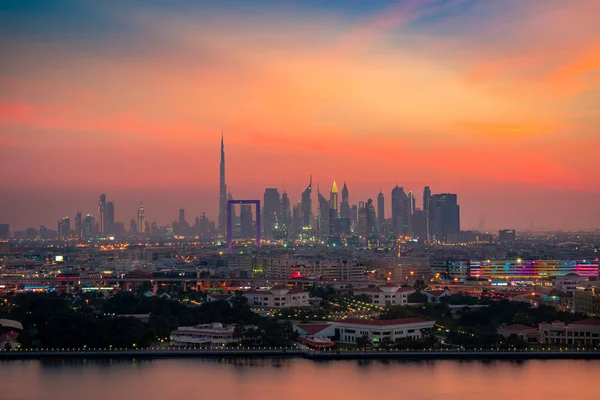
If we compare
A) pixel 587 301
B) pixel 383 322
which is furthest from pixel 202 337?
pixel 587 301

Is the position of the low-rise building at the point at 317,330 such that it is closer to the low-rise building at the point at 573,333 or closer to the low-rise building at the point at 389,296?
the low-rise building at the point at 573,333

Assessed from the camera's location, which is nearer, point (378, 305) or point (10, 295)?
point (378, 305)

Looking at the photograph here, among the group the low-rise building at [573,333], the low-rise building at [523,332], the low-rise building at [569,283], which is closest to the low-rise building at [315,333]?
the low-rise building at [523,332]

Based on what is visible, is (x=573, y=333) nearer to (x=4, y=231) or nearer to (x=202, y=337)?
(x=202, y=337)

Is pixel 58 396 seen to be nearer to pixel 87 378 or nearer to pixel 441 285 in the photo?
pixel 87 378

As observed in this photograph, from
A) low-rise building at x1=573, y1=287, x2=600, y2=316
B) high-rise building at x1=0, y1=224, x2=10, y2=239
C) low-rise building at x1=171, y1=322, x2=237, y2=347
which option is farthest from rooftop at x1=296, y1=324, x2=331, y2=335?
high-rise building at x1=0, y1=224, x2=10, y2=239

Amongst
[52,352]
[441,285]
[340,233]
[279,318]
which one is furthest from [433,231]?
[52,352]
